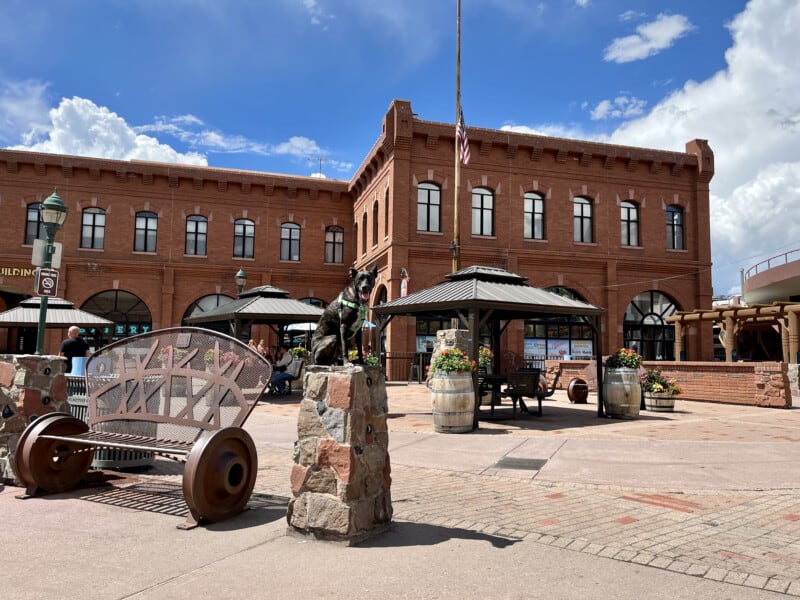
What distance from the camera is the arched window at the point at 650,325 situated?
28.0 meters

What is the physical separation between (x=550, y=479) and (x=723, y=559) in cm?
263

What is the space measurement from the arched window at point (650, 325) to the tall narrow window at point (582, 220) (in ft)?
12.7

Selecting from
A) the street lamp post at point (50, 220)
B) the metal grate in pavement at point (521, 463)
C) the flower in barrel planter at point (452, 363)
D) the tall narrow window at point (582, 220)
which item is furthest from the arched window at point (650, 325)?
the street lamp post at point (50, 220)

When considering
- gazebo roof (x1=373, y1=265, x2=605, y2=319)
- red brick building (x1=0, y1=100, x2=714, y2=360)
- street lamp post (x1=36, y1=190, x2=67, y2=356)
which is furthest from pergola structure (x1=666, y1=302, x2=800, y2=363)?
street lamp post (x1=36, y1=190, x2=67, y2=356)

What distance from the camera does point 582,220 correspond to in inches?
1093

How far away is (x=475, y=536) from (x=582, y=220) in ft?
82.6

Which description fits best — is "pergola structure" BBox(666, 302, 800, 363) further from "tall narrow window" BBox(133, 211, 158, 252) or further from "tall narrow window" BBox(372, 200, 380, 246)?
"tall narrow window" BBox(133, 211, 158, 252)

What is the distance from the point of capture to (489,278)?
13477 millimetres

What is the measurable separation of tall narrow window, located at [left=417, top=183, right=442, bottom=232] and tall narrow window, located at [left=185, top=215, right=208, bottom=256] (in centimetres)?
1191

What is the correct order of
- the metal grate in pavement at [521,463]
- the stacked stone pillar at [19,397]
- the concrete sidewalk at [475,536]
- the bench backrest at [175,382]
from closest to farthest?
the concrete sidewalk at [475,536] → the bench backrest at [175,382] → the stacked stone pillar at [19,397] → the metal grate in pavement at [521,463]

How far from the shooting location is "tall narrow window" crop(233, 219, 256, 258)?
99.9 feet

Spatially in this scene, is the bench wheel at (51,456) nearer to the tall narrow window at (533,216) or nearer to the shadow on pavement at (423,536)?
the shadow on pavement at (423,536)

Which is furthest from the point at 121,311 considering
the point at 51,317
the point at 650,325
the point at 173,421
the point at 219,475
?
the point at 219,475

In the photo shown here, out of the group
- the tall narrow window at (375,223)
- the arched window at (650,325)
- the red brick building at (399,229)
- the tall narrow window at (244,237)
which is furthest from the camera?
the tall narrow window at (244,237)
